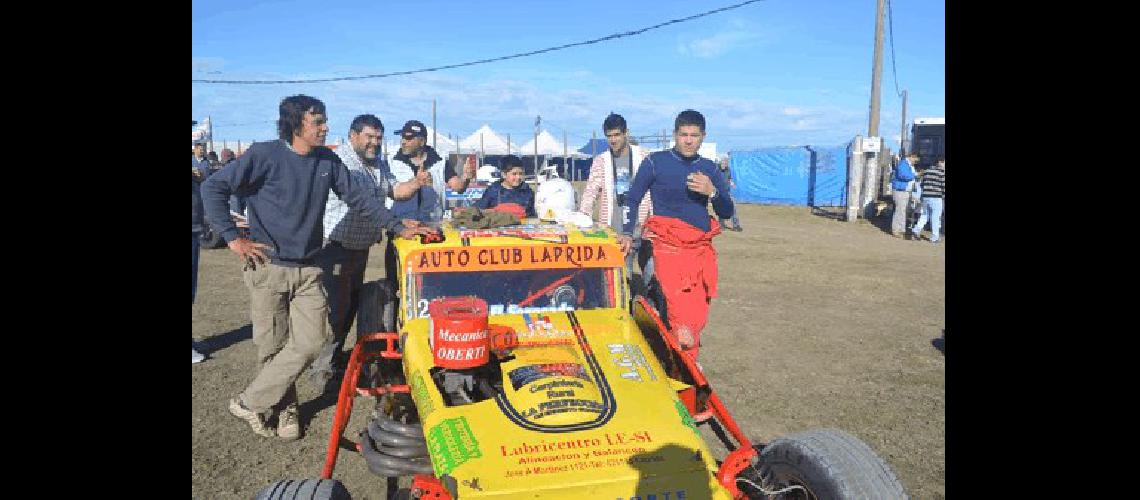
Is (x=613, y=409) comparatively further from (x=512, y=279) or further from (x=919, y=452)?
(x=919, y=452)

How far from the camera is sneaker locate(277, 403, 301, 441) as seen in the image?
15.3ft

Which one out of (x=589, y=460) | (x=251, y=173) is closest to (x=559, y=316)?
(x=589, y=460)

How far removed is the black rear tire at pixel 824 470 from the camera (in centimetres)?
280

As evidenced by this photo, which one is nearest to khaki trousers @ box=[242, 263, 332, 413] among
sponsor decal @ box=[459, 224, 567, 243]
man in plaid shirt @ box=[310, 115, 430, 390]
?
man in plaid shirt @ box=[310, 115, 430, 390]

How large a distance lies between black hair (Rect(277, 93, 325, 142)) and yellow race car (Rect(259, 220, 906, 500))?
101cm

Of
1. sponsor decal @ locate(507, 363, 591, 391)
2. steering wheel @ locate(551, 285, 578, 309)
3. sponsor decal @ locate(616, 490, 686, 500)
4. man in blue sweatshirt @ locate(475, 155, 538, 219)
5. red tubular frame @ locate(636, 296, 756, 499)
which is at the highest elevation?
man in blue sweatshirt @ locate(475, 155, 538, 219)

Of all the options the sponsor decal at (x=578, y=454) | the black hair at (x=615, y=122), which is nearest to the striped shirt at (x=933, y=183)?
the black hair at (x=615, y=122)

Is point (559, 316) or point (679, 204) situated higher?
point (679, 204)

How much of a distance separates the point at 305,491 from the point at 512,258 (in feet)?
6.43

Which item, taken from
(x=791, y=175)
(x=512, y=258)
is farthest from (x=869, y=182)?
(x=512, y=258)

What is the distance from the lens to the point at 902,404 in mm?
5508

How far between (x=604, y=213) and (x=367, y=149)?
231cm

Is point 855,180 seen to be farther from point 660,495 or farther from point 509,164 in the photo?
point 660,495

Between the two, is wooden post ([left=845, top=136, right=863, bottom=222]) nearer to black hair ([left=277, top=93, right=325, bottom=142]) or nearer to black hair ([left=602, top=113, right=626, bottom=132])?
black hair ([left=602, top=113, right=626, bottom=132])
